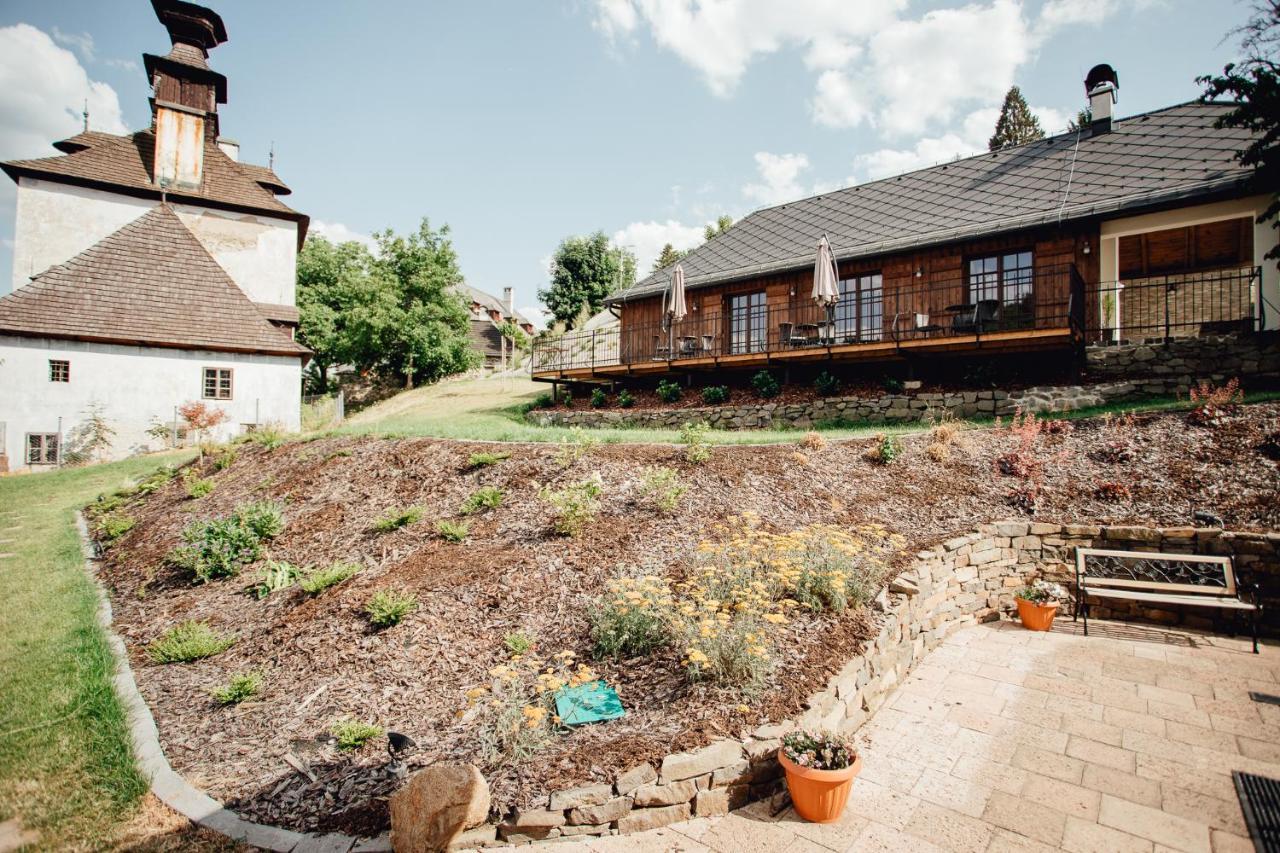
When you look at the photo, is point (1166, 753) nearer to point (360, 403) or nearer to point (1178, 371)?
point (1178, 371)

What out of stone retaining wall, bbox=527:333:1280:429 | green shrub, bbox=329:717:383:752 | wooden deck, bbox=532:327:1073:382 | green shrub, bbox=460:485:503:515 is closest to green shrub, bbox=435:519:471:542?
green shrub, bbox=460:485:503:515

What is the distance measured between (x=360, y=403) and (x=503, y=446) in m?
27.3

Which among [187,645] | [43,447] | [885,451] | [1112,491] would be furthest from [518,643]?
[43,447]

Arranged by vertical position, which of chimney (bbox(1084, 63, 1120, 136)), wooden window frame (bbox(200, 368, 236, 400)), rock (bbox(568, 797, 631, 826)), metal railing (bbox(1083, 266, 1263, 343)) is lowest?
rock (bbox(568, 797, 631, 826))

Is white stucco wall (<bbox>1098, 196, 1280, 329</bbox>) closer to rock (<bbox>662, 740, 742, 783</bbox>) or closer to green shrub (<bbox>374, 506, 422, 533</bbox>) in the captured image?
rock (<bbox>662, 740, 742, 783</bbox>)

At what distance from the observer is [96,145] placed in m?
22.2

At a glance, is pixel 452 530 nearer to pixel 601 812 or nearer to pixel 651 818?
pixel 601 812

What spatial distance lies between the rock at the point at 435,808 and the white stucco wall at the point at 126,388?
20740 millimetres

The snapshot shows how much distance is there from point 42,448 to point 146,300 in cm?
549

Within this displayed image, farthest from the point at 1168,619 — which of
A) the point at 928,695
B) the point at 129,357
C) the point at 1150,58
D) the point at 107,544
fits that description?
the point at 129,357

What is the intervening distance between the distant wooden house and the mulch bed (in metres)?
35.7

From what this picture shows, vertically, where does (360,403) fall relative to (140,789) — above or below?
above

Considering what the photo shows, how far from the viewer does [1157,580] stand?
6.78 metres

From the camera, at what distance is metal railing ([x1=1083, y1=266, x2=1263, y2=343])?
10.8 meters
